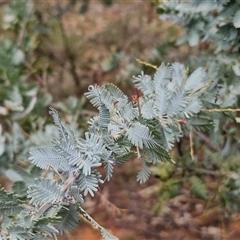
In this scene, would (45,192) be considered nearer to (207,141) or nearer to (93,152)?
(93,152)

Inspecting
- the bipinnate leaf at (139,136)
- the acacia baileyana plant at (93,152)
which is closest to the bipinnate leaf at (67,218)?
the acacia baileyana plant at (93,152)

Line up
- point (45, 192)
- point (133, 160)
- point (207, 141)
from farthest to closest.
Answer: point (133, 160)
point (207, 141)
point (45, 192)

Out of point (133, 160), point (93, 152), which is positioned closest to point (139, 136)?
point (93, 152)

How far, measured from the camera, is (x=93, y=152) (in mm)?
631

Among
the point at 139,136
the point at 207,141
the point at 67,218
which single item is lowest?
the point at 67,218

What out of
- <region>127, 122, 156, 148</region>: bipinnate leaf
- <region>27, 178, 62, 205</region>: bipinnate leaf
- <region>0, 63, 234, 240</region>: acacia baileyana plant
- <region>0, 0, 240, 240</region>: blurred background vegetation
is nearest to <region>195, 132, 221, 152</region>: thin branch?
<region>0, 0, 240, 240</region>: blurred background vegetation

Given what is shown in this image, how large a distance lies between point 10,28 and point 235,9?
0.77m

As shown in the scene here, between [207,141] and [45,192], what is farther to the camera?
[207,141]

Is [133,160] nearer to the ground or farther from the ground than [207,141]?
nearer to the ground

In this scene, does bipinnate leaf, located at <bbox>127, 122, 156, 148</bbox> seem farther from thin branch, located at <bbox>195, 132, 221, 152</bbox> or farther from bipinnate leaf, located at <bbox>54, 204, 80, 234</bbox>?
thin branch, located at <bbox>195, 132, 221, 152</bbox>

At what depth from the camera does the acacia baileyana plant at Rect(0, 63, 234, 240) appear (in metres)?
0.60

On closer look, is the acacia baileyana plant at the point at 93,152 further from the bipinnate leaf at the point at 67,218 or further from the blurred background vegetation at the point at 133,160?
the blurred background vegetation at the point at 133,160

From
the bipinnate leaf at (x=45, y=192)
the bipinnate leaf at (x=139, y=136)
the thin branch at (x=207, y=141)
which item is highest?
the thin branch at (x=207, y=141)

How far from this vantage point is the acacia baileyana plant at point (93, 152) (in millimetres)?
601
